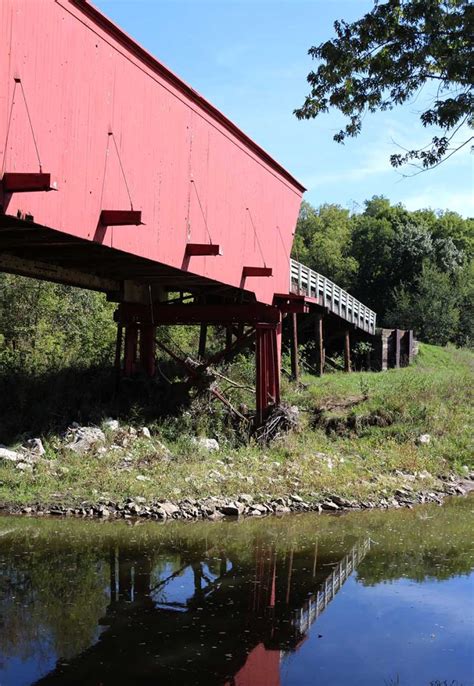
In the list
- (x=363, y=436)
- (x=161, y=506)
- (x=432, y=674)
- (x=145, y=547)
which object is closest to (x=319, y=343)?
(x=363, y=436)

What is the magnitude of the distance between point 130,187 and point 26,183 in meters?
3.25

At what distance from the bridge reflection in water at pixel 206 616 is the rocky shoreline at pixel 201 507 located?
197 cm

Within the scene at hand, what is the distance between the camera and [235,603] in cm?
809

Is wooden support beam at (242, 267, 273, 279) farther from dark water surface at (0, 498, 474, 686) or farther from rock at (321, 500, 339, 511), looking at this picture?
dark water surface at (0, 498, 474, 686)

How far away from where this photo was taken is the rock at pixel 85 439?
15.0 meters

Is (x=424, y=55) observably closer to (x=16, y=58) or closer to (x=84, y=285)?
(x=16, y=58)

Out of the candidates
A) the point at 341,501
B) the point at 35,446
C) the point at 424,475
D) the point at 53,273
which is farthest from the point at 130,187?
the point at 424,475

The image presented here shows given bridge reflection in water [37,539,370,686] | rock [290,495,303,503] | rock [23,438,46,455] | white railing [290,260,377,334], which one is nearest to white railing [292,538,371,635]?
bridge reflection in water [37,539,370,686]

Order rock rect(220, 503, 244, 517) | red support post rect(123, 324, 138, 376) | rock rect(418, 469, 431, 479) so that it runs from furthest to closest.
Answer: red support post rect(123, 324, 138, 376), rock rect(418, 469, 431, 479), rock rect(220, 503, 244, 517)

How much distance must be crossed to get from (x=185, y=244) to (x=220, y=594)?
7.15 metres

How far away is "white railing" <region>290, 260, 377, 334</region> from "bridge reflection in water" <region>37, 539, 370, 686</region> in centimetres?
1392

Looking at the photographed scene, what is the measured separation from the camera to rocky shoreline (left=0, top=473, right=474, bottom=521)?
1203 centimetres

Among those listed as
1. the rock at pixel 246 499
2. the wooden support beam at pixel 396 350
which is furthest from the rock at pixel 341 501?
the wooden support beam at pixel 396 350

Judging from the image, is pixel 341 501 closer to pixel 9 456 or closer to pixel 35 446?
pixel 35 446
